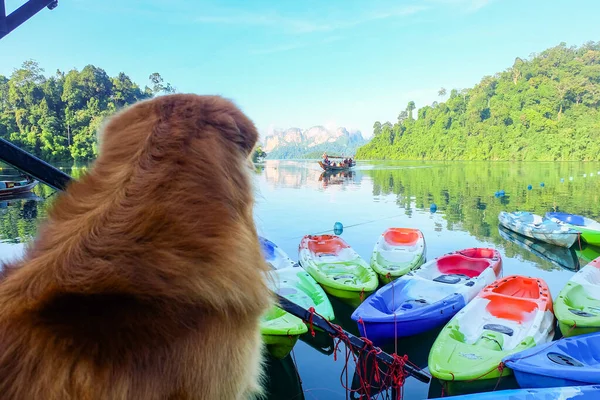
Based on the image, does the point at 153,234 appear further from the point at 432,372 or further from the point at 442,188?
the point at 442,188

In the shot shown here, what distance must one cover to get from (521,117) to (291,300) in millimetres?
87508

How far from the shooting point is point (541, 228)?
47.1 feet

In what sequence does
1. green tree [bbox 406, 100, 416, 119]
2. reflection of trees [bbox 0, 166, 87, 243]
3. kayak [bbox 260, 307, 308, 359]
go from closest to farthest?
kayak [bbox 260, 307, 308, 359], reflection of trees [bbox 0, 166, 87, 243], green tree [bbox 406, 100, 416, 119]

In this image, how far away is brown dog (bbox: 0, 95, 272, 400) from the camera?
0.77 m

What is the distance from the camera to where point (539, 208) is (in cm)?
2123

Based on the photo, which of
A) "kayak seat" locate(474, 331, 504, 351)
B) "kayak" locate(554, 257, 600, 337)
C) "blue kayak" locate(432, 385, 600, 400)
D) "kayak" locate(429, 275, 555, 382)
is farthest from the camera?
"kayak" locate(554, 257, 600, 337)

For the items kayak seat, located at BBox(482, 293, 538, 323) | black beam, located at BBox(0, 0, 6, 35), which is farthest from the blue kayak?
black beam, located at BBox(0, 0, 6, 35)

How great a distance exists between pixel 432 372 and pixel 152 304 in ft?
16.6

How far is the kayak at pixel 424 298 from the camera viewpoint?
6.18 metres

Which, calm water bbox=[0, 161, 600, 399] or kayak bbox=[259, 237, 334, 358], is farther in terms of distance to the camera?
calm water bbox=[0, 161, 600, 399]

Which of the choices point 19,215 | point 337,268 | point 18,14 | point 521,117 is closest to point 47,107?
point 19,215

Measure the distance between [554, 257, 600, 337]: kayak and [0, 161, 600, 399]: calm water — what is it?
5.20ft

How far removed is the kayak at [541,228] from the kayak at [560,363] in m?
9.98

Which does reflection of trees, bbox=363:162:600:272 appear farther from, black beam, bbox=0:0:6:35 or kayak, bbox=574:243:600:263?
black beam, bbox=0:0:6:35
